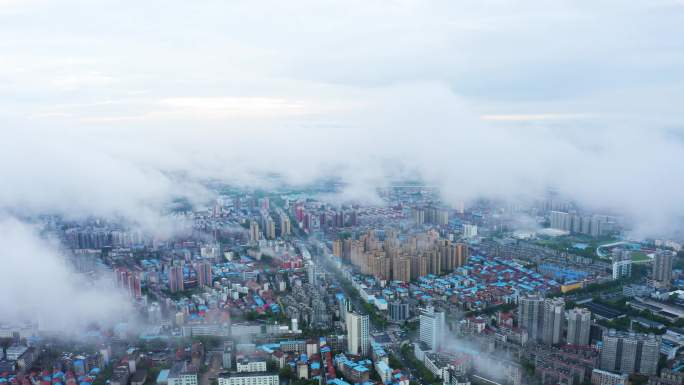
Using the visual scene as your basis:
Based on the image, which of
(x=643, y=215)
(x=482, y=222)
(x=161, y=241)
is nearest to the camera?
(x=161, y=241)

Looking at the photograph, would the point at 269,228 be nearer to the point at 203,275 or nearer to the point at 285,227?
the point at 285,227

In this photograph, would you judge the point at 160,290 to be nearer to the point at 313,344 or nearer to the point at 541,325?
the point at 313,344

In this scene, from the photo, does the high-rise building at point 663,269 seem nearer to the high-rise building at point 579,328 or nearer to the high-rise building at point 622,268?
the high-rise building at point 622,268

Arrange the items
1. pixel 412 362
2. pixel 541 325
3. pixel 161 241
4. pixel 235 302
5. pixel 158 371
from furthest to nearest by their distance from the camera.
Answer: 1. pixel 161 241
2. pixel 235 302
3. pixel 541 325
4. pixel 412 362
5. pixel 158 371

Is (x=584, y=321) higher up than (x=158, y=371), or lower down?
higher up

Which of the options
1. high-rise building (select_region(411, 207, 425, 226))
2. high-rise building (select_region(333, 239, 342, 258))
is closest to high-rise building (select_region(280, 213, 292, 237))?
high-rise building (select_region(333, 239, 342, 258))

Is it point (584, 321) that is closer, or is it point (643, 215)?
point (584, 321)

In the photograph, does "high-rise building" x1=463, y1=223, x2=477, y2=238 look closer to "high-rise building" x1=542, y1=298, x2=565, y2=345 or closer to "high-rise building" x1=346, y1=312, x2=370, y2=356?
"high-rise building" x1=542, y1=298, x2=565, y2=345

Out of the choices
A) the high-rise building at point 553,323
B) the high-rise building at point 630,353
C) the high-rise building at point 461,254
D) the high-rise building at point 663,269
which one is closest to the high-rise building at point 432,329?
the high-rise building at point 553,323

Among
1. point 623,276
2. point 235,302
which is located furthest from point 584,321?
point 235,302
